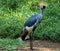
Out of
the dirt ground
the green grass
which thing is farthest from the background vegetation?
the green grass

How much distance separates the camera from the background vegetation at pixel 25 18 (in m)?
8.39

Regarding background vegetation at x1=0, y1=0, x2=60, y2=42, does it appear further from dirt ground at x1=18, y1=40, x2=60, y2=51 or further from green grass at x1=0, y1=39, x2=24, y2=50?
green grass at x1=0, y1=39, x2=24, y2=50

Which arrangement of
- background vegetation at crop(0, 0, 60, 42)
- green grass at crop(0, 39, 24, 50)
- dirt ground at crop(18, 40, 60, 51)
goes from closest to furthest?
1. green grass at crop(0, 39, 24, 50)
2. dirt ground at crop(18, 40, 60, 51)
3. background vegetation at crop(0, 0, 60, 42)

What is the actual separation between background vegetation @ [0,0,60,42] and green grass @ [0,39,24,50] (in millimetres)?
795

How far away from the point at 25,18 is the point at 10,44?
185 centimetres

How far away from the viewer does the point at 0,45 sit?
7367 mm

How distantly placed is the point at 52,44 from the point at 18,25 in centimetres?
140

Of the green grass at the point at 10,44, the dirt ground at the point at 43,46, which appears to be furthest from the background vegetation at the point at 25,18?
the green grass at the point at 10,44

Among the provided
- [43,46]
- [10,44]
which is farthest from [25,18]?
[10,44]

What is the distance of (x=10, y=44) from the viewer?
7500 mm

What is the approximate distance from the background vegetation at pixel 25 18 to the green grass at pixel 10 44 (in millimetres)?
795

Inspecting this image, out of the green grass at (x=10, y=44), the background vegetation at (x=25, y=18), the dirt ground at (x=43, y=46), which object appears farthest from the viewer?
the background vegetation at (x=25, y=18)

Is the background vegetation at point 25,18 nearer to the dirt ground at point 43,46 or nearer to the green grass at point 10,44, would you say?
the dirt ground at point 43,46

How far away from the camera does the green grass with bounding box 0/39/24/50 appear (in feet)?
23.7
